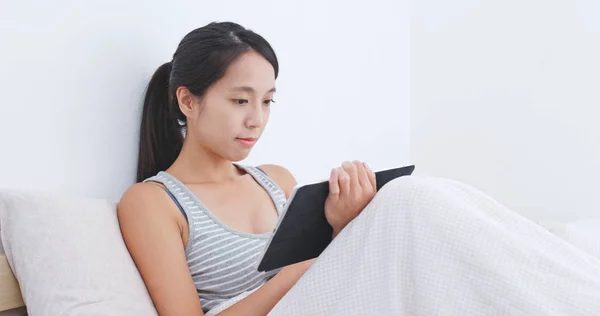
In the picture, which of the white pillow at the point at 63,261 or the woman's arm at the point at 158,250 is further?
the woman's arm at the point at 158,250

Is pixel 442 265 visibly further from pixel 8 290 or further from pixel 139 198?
pixel 8 290

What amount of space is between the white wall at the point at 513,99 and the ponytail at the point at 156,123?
134 cm

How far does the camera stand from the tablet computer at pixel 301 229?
1.23m

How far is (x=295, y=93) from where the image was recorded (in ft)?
7.06

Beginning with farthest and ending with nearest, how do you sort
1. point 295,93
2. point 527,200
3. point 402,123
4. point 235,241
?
point 402,123 < point 527,200 < point 295,93 < point 235,241

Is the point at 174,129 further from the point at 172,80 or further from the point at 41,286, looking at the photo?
the point at 41,286

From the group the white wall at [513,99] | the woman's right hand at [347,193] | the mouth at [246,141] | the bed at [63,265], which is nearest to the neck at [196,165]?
the mouth at [246,141]

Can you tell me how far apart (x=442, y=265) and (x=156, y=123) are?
0.80 m

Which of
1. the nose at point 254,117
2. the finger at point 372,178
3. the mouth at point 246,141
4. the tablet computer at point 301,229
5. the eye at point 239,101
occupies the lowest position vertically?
the tablet computer at point 301,229

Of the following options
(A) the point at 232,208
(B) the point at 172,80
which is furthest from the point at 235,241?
(B) the point at 172,80

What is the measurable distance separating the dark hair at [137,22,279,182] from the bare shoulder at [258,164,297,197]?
0.23 meters

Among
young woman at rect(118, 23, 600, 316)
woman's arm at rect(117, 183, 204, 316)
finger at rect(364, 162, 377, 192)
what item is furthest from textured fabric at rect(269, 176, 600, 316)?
woman's arm at rect(117, 183, 204, 316)

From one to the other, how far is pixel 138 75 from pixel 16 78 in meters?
0.34

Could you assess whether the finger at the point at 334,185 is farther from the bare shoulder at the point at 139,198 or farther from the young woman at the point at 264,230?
the bare shoulder at the point at 139,198
